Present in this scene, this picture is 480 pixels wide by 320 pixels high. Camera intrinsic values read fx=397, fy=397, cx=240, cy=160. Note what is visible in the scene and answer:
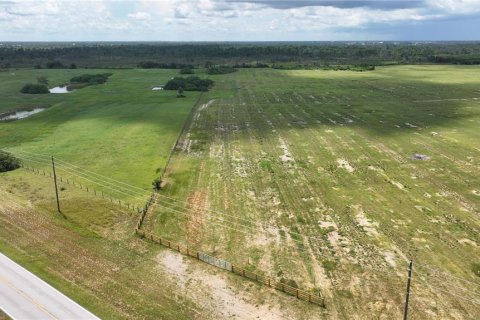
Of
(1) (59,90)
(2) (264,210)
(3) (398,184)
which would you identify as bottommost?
(2) (264,210)

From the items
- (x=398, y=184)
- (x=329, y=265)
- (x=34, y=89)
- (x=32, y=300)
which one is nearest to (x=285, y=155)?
(x=398, y=184)

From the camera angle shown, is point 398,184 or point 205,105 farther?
point 205,105

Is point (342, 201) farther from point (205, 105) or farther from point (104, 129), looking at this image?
point (205, 105)

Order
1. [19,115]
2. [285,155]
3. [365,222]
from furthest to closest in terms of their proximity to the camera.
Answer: [19,115] → [285,155] → [365,222]

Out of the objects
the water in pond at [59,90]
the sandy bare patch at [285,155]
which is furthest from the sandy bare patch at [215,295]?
the water in pond at [59,90]

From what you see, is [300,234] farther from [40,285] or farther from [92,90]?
[92,90]

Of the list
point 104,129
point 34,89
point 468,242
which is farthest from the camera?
point 34,89
